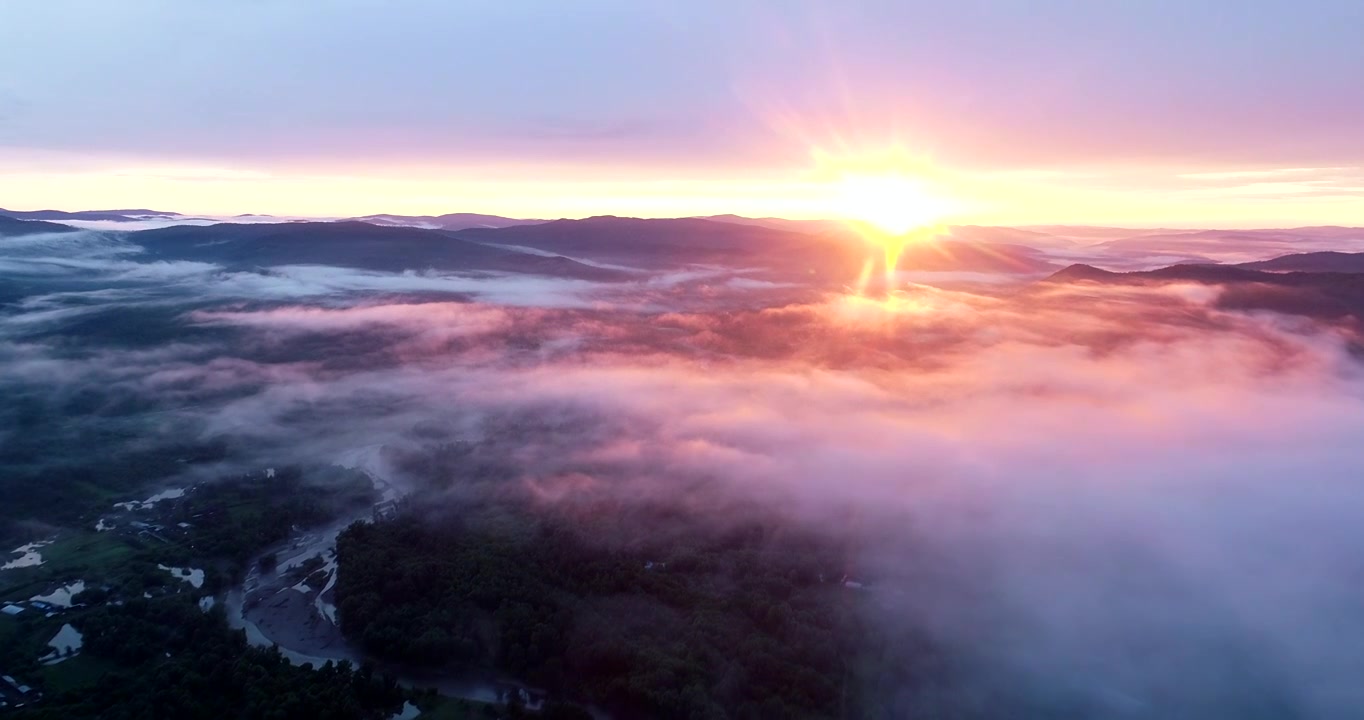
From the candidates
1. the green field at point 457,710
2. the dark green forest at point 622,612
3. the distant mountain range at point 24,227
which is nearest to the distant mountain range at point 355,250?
the distant mountain range at point 24,227

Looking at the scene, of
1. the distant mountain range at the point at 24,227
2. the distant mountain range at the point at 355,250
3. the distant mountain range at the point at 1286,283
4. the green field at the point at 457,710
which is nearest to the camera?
the green field at the point at 457,710

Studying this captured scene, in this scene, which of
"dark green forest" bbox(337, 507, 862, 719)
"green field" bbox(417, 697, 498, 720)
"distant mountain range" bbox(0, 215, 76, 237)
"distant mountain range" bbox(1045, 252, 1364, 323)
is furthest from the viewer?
"distant mountain range" bbox(0, 215, 76, 237)

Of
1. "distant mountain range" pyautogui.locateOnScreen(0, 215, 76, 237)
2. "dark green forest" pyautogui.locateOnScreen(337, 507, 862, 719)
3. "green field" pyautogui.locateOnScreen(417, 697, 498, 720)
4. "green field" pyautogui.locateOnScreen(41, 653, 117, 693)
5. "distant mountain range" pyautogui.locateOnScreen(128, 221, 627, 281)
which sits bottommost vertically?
"green field" pyautogui.locateOnScreen(417, 697, 498, 720)

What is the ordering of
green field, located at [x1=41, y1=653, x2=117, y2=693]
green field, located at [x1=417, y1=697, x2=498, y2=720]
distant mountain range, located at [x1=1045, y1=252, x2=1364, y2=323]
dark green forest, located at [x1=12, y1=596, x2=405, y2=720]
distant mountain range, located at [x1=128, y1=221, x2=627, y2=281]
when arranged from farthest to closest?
1. distant mountain range, located at [x1=128, y1=221, x2=627, y2=281]
2. distant mountain range, located at [x1=1045, y1=252, x2=1364, y2=323]
3. green field, located at [x1=41, y1=653, x2=117, y2=693]
4. green field, located at [x1=417, y1=697, x2=498, y2=720]
5. dark green forest, located at [x1=12, y1=596, x2=405, y2=720]

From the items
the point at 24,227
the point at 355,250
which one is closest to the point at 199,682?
the point at 355,250

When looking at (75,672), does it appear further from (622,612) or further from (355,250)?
(355,250)

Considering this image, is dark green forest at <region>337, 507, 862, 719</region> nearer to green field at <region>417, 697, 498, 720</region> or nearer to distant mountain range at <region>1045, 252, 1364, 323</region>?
green field at <region>417, 697, 498, 720</region>

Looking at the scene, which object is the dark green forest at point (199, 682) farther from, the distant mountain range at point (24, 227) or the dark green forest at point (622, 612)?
the distant mountain range at point (24, 227)

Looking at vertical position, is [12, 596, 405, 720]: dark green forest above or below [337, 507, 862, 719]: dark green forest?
below

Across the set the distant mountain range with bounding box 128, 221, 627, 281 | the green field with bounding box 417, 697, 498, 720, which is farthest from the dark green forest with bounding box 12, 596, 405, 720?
the distant mountain range with bounding box 128, 221, 627, 281

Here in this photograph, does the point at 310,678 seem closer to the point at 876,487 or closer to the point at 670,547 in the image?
the point at 670,547

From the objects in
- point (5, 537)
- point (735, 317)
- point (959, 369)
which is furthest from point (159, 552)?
point (735, 317)
